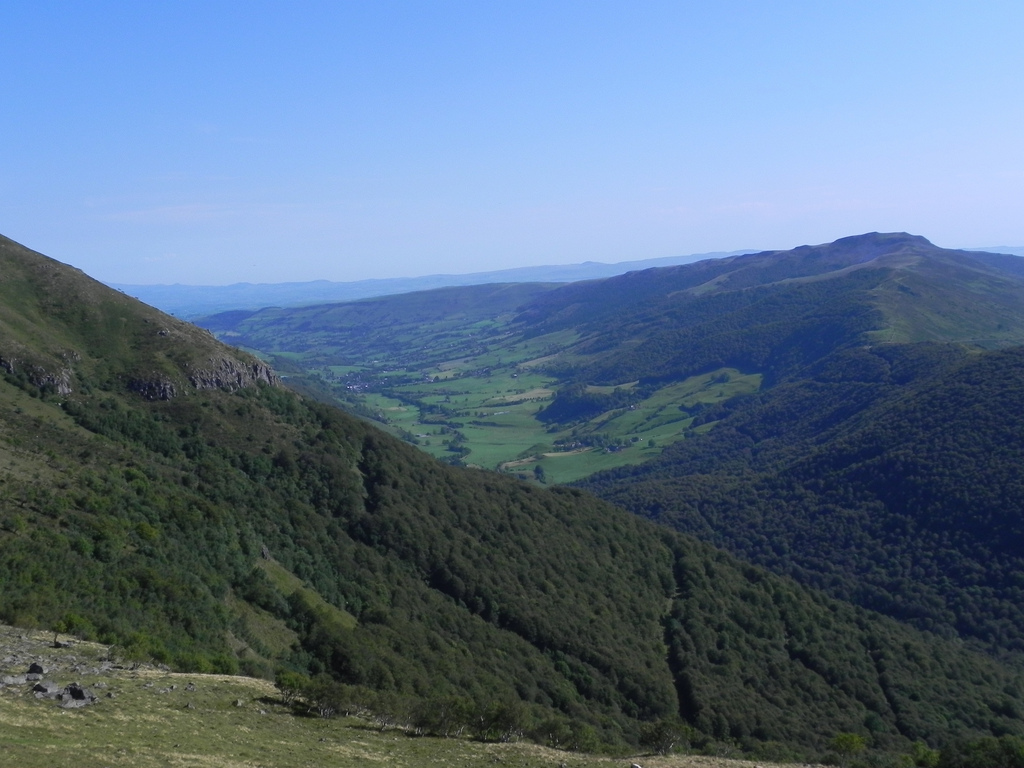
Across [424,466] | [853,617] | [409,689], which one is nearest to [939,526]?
[853,617]

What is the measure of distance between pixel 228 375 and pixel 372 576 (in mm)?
31556

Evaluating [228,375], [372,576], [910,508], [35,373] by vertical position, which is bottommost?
[910,508]

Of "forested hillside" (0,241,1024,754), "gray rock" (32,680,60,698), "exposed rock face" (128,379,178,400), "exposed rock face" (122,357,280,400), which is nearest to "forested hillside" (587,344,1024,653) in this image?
"forested hillside" (0,241,1024,754)

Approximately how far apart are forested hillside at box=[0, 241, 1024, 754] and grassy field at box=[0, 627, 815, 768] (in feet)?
11.9

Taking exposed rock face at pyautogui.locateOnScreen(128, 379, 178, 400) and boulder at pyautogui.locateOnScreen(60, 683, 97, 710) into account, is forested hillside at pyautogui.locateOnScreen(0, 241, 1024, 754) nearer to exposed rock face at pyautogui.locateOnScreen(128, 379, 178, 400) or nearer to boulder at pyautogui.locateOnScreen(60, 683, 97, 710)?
exposed rock face at pyautogui.locateOnScreen(128, 379, 178, 400)

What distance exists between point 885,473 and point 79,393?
154912 mm

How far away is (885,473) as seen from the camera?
16362cm

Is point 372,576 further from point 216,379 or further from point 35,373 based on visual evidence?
point 35,373

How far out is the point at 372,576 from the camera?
7062 centimetres

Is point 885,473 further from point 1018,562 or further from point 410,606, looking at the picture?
point 410,606

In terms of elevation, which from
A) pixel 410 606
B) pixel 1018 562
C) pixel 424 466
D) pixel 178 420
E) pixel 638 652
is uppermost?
pixel 178 420

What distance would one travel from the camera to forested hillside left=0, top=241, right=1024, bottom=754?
44938 mm

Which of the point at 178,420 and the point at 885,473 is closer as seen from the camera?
the point at 178,420

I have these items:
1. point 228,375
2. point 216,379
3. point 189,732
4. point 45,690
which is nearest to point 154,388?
point 216,379
